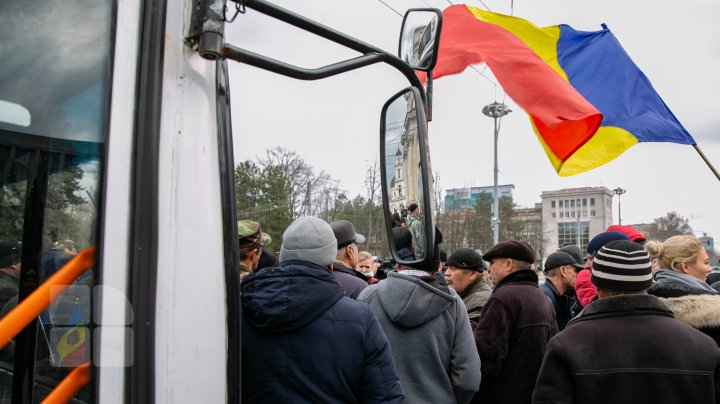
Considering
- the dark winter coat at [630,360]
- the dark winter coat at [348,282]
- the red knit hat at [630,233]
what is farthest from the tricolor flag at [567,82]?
the dark winter coat at [630,360]

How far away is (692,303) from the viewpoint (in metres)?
2.71

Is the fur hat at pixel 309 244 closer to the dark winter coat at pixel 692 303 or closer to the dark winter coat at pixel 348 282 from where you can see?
the dark winter coat at pixel 348 282

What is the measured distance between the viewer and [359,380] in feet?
6.66

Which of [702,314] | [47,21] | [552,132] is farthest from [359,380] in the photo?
[552,132]

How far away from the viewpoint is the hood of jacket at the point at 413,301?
2.85 meters

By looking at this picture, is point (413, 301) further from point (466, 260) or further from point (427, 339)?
point (466, 260)

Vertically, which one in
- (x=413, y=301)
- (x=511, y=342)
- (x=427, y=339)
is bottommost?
(x=511, y=342)

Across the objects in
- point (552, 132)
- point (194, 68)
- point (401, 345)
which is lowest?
point (401, 345)

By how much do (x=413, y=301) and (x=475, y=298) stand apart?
136 centimetres

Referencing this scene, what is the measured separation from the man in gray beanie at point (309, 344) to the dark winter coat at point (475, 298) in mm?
2037

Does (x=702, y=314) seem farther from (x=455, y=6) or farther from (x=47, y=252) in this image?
(x=455, y=6)

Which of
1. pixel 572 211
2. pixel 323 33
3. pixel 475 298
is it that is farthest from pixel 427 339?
pixel 572 211

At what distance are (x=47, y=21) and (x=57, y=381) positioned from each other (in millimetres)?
715

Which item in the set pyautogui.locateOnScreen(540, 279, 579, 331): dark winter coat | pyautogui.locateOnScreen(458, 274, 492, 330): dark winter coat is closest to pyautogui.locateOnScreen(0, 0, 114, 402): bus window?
pyautogui.locateOnScreen(458, 274, 492, 330): dark winter coat
